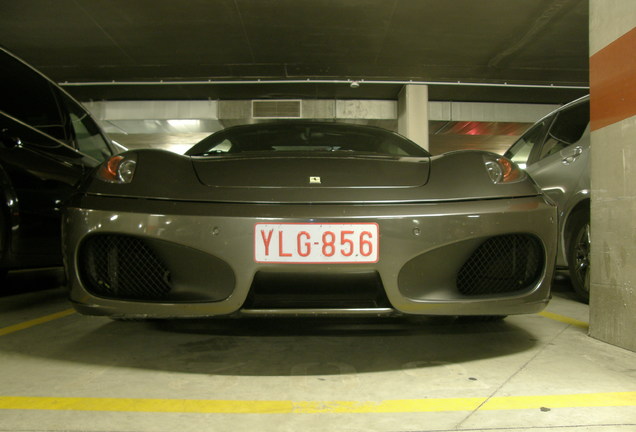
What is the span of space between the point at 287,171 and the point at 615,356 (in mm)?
1481

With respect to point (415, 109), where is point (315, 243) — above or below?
below

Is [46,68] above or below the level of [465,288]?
above

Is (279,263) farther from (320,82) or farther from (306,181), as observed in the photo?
(320,82)

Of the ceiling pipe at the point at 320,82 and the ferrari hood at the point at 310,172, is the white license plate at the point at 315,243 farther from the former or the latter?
the ceiling pipe at the point at 320,82

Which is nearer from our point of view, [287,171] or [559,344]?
[287,171]

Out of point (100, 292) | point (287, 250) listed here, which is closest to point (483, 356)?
point (287, 250)

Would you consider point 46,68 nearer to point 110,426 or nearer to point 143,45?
point 143,45

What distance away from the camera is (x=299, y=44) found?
24.1 feet

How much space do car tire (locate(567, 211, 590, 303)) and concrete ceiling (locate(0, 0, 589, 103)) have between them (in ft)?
13.3

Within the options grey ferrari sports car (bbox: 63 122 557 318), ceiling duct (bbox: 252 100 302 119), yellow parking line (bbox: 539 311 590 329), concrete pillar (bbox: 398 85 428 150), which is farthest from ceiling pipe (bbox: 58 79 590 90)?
grey ferrari sports car (bbox: 63 122 557 318)

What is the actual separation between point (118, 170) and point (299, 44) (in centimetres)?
614

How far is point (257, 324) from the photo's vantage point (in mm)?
2309

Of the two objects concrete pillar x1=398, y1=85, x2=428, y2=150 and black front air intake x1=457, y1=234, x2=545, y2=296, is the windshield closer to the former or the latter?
black front air intake x1=457, y1=234, x2=545, y2=296

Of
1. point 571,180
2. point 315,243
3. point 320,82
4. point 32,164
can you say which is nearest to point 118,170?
point 315,243
